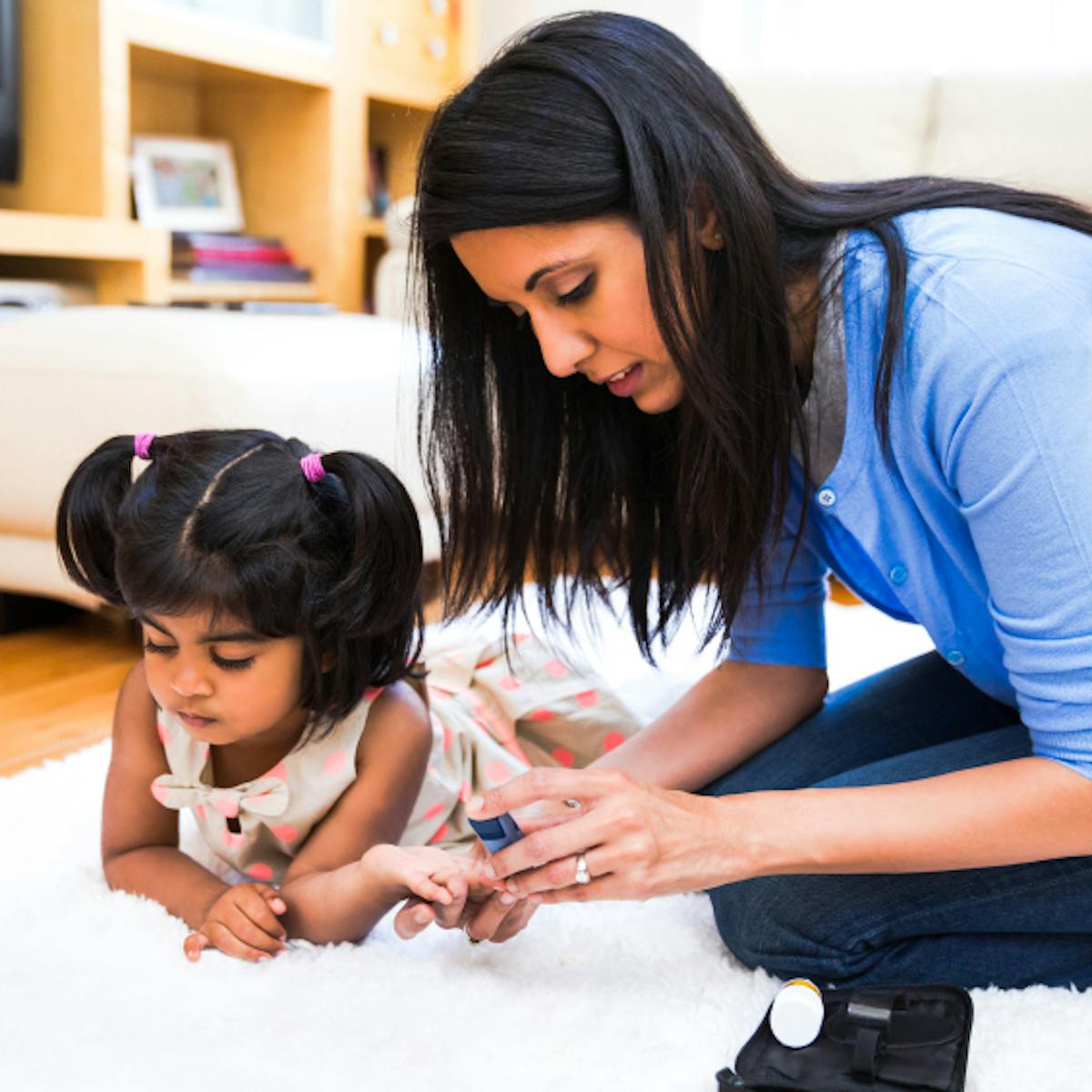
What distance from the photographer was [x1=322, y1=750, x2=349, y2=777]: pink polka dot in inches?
45.1

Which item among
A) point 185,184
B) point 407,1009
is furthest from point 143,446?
point 185,184

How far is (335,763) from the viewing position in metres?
1.15

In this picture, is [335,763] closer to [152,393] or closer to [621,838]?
[621,838]

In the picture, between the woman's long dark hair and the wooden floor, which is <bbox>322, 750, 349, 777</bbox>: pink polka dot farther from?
the wooden floor

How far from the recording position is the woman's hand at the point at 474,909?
1.00m

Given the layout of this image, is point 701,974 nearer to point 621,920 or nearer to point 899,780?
point 621,920

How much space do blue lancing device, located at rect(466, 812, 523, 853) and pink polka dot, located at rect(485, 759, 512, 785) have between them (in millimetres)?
375

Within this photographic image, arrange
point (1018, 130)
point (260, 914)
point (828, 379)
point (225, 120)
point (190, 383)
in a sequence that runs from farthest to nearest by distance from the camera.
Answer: point (225, 120) → point (1018, 130) → point (190, 383) → point (260, 914) → point (828, 379)

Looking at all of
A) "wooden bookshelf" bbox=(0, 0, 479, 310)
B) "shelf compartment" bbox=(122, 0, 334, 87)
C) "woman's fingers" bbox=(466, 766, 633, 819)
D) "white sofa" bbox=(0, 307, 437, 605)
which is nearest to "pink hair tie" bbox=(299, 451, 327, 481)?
"woman's fingers" bbox=(466, 766, 633, 819)

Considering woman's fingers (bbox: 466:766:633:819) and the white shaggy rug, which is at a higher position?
woman's fingers (bbox: 466:766:633:819)

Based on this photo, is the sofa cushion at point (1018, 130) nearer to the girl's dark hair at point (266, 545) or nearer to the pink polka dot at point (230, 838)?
the girl's dark hair at point (266, 545)

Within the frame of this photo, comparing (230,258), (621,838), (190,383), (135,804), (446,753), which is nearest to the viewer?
(621,838)

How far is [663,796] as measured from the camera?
89 centimetres

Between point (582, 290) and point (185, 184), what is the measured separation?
2581mm
